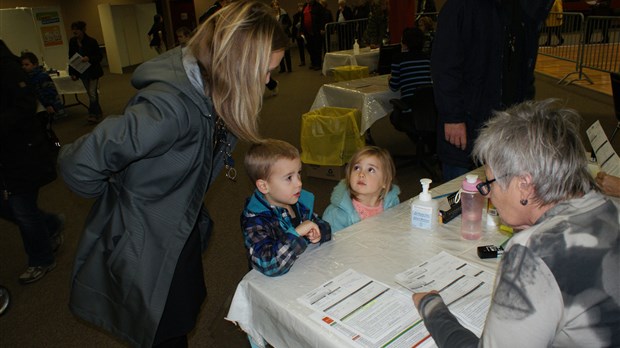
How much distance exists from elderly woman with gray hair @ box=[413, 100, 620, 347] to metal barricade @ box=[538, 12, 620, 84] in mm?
7107

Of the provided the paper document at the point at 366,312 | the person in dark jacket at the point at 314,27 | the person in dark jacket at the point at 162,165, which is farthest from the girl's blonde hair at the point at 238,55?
the person in dark jacket at the point at 314,27

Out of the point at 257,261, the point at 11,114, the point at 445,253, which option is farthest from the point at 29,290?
the point at 445,253

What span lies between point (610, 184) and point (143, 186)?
1640mm

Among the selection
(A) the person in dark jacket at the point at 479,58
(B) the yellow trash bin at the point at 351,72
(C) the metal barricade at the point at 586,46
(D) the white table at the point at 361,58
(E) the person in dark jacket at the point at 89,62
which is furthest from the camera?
(C) the metal barricade at the point at 586,46

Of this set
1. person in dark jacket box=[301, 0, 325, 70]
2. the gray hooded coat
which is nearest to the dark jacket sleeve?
the gray hooded coat

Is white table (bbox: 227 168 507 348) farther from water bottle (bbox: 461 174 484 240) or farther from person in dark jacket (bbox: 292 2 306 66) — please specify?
person in dark jacket (bbox: 292 2 306 66)

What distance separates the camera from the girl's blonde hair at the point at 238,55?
1.24 meters

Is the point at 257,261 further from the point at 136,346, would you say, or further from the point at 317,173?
the point at 317,173

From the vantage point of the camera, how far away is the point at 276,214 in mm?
1681

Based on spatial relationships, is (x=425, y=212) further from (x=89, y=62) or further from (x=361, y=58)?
(x=89, y=62)

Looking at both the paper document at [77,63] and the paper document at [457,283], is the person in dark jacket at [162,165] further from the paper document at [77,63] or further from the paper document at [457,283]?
the paper document at [77,63]

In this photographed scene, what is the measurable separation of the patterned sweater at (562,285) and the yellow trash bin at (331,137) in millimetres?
3569

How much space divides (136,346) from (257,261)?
17.0 inches

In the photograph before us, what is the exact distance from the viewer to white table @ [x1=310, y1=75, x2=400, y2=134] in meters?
4.56
